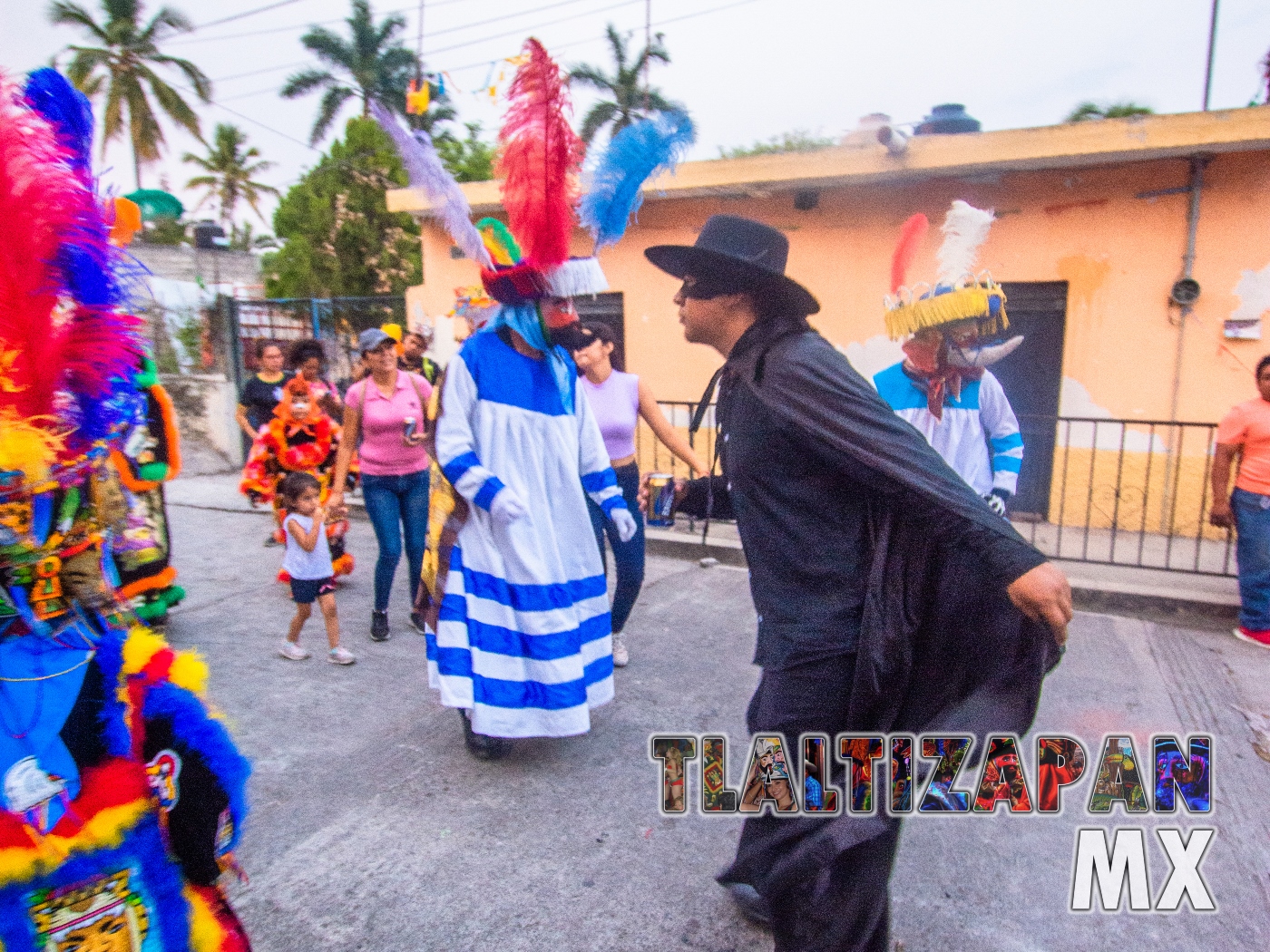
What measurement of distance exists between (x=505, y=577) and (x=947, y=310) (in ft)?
7.85

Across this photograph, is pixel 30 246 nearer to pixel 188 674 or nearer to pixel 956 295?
pixel 188 674

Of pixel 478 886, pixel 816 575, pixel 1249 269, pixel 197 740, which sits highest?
pixel 1249 269

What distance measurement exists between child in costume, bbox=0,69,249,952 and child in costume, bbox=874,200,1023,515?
10.9 feet

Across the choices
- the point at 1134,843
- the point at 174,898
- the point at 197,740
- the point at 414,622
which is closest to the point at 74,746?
the point at 197,740

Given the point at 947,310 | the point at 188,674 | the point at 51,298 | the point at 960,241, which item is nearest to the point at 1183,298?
the point at 960,241

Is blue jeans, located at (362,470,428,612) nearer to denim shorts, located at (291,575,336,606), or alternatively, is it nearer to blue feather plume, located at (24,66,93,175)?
denim shorts, located at (291,575,336,606)

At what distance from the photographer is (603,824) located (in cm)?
304

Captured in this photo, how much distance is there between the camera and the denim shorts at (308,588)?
4.54 meters

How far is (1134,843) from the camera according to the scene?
9.30 ft

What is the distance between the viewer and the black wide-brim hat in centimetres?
215

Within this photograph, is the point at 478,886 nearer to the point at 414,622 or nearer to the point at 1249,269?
the point at 414,622

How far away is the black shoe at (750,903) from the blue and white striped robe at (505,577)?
3.24 feet

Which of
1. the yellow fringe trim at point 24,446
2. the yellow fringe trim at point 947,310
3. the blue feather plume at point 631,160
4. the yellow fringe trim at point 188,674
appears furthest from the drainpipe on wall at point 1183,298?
the yellow fringe trim at point 24,446

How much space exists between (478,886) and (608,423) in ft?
8.01
